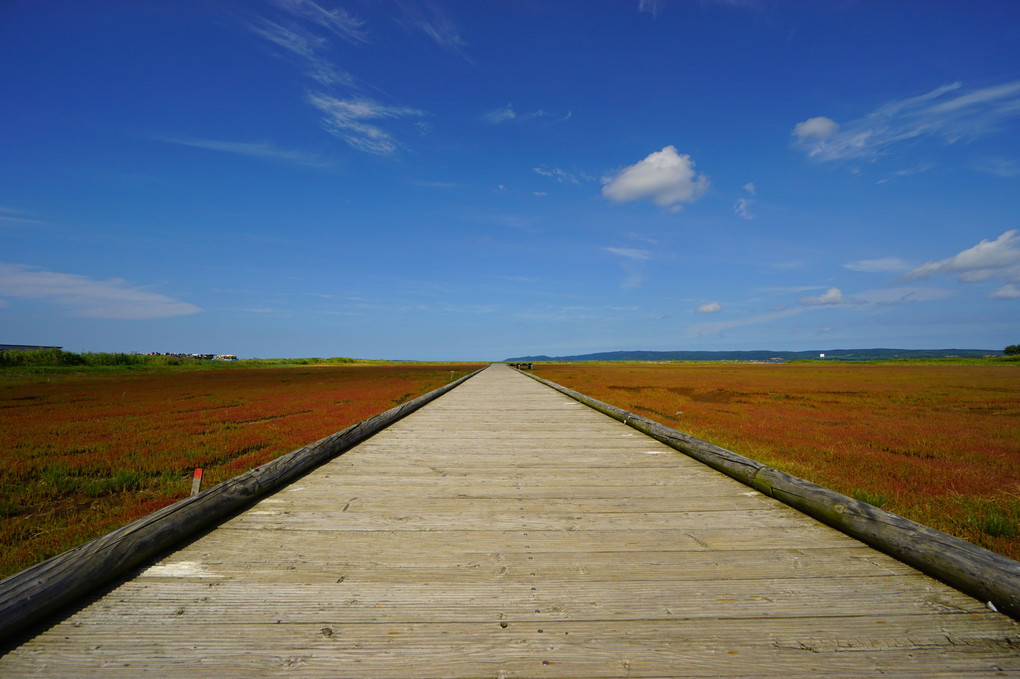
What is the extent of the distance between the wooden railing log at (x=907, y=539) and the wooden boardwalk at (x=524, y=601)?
9 centimetres

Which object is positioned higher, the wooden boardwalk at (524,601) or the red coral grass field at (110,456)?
the wooden boardwalk at (524,601)

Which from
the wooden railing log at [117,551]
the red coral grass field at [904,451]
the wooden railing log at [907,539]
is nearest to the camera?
the wooden railing log at [117,551]

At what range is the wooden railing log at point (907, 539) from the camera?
6.74ft

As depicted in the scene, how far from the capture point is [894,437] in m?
8.91

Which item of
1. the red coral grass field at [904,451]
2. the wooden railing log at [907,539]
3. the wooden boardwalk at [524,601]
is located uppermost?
the wooden railing log at [907,539]

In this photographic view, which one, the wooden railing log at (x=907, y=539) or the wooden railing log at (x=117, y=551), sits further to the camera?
the wooden railing log at (x=907, y=539)

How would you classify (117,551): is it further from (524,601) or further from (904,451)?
(904,451)

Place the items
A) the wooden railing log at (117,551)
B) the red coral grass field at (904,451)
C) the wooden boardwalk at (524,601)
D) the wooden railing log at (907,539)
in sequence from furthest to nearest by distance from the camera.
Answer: the red coral grass field at (904,451), the wooden railing log at (907,539), the wooden railing log at (117,551), the wooden boardwalk at (524,601)

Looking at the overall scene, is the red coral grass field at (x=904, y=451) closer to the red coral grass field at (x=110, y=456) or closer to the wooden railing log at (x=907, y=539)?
the wooden railing log at (x=907, y=539)

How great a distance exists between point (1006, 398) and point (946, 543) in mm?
23716

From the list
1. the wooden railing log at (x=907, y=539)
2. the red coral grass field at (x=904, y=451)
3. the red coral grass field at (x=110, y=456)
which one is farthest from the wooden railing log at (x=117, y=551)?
the red coral grass field at (x=904, y=451)

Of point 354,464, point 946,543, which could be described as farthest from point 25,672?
point 946,543

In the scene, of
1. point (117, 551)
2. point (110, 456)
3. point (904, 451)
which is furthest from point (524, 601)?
point (904, 451)

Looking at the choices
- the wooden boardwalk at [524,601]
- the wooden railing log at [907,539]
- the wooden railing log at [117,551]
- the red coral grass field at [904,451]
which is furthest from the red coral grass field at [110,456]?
the red coral grass field at [904,451]
